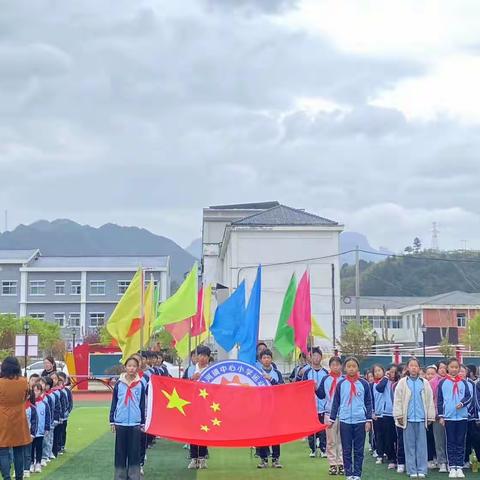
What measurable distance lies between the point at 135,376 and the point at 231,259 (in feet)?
145

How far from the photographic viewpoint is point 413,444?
42.7ft

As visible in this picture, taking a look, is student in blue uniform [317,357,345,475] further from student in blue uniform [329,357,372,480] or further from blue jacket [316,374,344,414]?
student in blue uniform [329,357,372,480]

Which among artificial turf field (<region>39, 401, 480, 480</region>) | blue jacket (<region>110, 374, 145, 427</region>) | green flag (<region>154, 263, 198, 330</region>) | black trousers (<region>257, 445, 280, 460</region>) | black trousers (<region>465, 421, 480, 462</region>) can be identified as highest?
green flag (<region>154, 263, 198, 330</region>)

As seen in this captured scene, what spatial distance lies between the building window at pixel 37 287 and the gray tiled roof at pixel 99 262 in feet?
5.44

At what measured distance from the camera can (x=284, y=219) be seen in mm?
56344

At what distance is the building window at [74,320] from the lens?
8300 cm

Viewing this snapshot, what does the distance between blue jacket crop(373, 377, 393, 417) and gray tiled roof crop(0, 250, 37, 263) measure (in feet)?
237

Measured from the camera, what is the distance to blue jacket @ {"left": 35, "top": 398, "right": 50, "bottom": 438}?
13973mm

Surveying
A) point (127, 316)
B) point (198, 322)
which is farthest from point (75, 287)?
point (127, 316)

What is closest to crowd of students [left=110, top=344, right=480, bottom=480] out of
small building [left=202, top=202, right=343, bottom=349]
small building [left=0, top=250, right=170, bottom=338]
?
small building [left=202, top=202, right=343, bottom=349]

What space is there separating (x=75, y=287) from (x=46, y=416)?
7031 centimetres

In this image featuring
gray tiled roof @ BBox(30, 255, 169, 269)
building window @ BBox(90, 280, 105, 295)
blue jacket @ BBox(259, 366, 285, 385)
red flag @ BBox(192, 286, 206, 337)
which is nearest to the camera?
blue jacket @ BBox(259, 366, 285, 385)

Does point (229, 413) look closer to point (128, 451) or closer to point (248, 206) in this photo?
point (128, 451)

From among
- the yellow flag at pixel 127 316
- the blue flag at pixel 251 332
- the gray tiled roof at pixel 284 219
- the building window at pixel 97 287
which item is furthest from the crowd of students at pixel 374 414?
the building window at pixel 97 287
